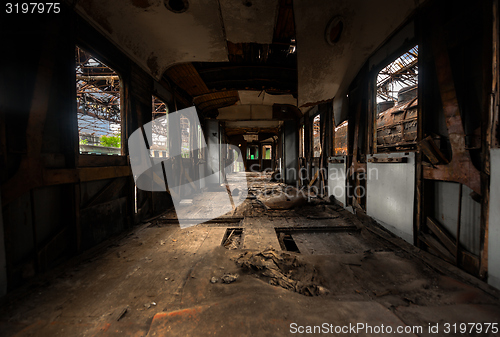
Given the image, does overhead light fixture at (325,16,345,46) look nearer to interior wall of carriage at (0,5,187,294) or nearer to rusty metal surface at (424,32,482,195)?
rusty metal surface at (424,32,482,195)

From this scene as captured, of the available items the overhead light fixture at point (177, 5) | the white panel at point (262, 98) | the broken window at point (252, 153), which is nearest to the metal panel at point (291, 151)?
the white panel at point (262, 98)

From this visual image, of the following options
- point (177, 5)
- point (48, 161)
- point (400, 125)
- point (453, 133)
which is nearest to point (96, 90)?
point (177, 5)

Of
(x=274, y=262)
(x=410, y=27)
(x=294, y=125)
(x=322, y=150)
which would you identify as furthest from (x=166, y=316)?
(x=294, y=125)

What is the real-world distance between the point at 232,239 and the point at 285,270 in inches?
64.0

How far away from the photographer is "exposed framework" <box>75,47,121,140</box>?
298 inches

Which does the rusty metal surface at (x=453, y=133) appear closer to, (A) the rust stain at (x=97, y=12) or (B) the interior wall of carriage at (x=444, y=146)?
(B) the interior wall of carriage at (x=444, y=146)

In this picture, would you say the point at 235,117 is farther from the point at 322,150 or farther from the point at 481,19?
the point at 481,19

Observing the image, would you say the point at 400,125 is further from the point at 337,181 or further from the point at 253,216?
the point at 253,216

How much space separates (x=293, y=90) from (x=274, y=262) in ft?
18.6

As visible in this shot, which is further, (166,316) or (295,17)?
(295,17)

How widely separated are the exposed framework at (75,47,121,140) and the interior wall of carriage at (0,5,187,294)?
4.09 meters

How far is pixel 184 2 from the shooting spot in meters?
3.14

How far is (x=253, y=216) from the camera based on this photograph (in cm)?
516

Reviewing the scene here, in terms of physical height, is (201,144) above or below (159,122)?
below
